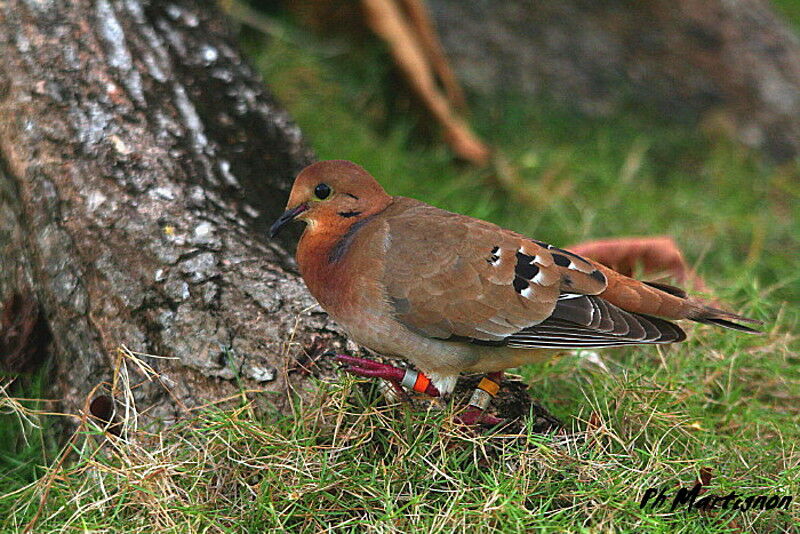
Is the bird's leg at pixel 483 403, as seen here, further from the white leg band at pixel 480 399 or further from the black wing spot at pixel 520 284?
the black wing spot at pixel 520 284

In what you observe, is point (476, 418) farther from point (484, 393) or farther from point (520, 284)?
point (520, 284)

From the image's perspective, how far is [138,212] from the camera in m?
3.20

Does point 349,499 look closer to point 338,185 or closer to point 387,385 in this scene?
point 387,385

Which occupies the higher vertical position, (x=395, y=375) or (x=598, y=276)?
(x=598, y=276)

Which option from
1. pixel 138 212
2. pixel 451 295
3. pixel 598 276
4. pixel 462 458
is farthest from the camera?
pixel 138 212

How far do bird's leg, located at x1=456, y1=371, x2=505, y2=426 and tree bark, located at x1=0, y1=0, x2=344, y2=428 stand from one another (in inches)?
19.7

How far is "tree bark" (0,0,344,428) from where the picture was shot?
10.0 feet

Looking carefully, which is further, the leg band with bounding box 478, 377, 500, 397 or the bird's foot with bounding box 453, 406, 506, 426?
the leg band with bounding box 478, 377, 500, 397

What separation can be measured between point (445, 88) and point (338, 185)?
2.97m

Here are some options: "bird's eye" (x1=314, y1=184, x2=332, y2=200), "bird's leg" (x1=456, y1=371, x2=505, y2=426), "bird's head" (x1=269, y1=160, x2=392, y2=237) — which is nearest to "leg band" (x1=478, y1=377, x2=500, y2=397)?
"bird's leg" (x1=456, y1=371, x2=505, y2=426)

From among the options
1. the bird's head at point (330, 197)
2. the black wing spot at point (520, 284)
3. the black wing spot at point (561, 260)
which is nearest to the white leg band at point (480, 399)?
the black wing spot at point (520, 284)

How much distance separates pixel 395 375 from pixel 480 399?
275mm

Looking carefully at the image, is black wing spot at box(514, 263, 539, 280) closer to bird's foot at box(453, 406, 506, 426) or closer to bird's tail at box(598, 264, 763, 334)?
bird's tail at box(598, 264, 763, 334)

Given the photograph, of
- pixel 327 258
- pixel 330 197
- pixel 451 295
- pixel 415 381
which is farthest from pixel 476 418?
pixel 330 197
